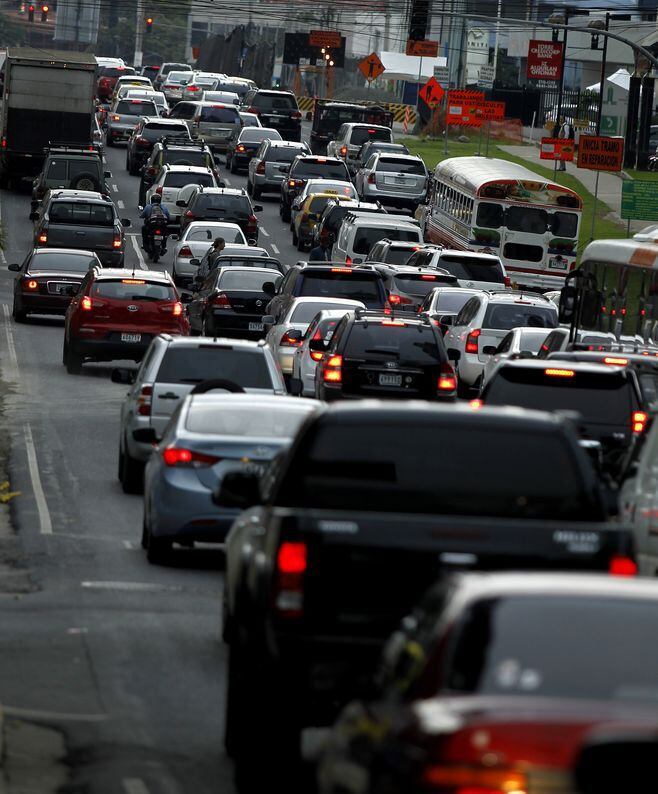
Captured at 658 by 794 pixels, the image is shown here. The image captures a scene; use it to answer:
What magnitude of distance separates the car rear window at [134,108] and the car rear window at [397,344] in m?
53.0

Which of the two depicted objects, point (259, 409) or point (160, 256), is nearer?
point (259, 409)

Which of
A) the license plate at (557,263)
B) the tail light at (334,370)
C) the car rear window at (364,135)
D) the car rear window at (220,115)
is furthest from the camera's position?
the car rear window at (220,115)

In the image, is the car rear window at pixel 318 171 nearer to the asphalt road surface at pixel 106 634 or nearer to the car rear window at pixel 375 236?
the car rear window at pixel 375 236

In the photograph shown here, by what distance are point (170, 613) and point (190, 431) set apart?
7.57ft

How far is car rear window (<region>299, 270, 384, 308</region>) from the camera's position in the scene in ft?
103

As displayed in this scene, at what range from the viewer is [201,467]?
49.6 feet

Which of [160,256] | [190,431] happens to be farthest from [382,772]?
[160,256]

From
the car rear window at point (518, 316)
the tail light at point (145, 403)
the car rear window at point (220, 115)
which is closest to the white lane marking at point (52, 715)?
the tail light at point (145, 403)

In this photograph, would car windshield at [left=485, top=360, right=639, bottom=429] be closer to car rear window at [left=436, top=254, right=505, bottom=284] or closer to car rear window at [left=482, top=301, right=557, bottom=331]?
car rear window at [left=482, top=301, right=557, bottom=331]

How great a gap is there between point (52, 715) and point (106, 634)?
7.07ft

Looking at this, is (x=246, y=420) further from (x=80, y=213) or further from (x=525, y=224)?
(x=525, y=224)

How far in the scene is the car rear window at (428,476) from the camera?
28.4 feet

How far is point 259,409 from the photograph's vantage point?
1564cm

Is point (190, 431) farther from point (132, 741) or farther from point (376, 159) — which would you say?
point (376, 159)
